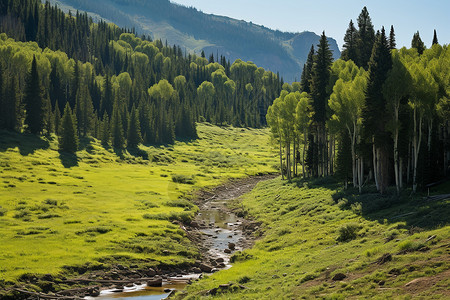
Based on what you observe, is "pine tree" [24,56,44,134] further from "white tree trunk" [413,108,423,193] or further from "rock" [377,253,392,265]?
"rock" [377,253,392,265]

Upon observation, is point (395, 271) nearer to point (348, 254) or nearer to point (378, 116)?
point (348, 254)

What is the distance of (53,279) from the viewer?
34875 millimetres

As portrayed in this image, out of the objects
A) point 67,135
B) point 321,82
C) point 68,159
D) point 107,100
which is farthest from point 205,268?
point 107,100

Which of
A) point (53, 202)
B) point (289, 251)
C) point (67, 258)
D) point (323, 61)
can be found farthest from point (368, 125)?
point (53, 202)

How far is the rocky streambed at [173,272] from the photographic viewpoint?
3381 centimetres

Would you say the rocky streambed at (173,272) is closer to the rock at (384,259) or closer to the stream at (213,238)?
the stream at (213,238)

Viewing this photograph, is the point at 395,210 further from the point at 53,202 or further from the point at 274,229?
the point at 53,202

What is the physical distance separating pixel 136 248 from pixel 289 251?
15.8 metres

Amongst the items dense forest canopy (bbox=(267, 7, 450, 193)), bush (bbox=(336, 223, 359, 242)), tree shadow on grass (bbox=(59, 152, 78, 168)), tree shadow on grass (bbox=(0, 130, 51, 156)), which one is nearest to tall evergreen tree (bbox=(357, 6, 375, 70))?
dense forest canopy (bbox=(267, 7, 450, 193))

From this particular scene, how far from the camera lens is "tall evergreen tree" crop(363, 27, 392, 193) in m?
51.5

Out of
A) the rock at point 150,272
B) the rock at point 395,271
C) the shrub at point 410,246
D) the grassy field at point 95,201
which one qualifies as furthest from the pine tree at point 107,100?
the rock at point 395,271

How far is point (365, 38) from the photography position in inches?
3999

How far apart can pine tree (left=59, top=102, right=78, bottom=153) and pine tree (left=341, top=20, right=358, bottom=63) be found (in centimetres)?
7293

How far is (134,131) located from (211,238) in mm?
93251
